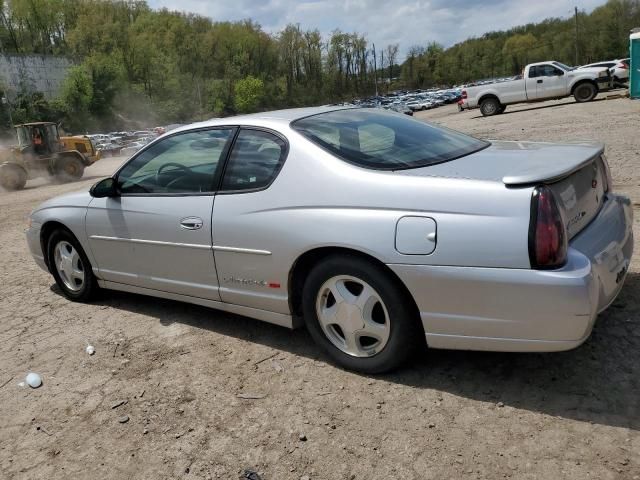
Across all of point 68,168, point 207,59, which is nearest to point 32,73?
point 207,59

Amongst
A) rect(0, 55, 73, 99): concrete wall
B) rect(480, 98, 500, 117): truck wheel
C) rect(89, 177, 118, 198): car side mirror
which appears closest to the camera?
rect(89, 177, 118, 198): car side mirror

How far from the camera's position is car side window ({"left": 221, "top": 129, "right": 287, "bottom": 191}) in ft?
11.2

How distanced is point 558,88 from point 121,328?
2392 centimetres

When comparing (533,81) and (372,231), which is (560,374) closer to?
(372,231)

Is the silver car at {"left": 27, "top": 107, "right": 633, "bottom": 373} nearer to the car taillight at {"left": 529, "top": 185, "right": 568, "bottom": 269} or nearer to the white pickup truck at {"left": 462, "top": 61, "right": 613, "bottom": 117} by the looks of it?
the car taillight at {"left": 529, "top": 185, "right": 568, "bottom": 269}

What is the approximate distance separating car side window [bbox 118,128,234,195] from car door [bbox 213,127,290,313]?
0.17 metres

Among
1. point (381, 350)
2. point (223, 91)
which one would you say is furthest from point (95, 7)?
point (381, 350)

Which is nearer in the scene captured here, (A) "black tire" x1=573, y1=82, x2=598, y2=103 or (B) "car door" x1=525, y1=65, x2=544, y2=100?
(A) "black tire" x1=573, y1=82, x2=598, y2=103

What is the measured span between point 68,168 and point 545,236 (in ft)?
65.7

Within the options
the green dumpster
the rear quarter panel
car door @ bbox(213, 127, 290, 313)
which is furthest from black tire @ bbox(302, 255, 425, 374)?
the green dumpster

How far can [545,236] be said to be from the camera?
2492 mm

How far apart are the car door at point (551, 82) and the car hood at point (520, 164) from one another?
22763mm

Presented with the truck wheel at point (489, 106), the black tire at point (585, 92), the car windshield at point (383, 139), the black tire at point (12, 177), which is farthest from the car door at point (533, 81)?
the car windshield at point (383, 139)

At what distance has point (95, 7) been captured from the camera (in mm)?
96375
